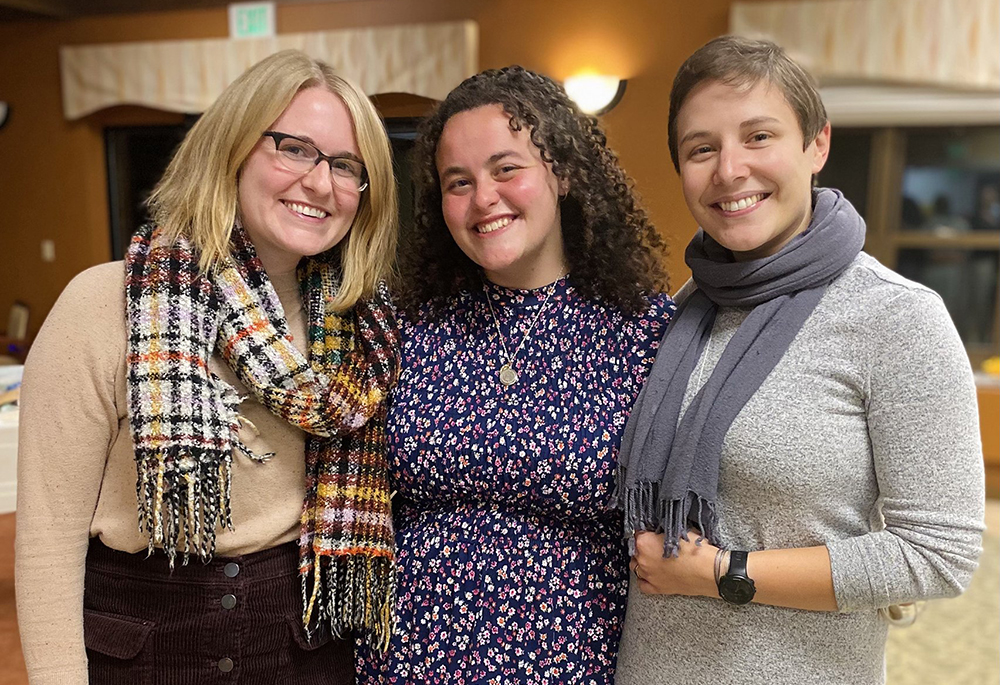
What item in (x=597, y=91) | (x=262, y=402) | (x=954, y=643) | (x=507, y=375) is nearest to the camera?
(x=262, y=402)

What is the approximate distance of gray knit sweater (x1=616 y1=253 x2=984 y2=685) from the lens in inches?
35.1

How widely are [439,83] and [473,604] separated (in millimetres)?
1527

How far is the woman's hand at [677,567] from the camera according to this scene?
1.00m

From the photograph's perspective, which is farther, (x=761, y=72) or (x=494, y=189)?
(x=494, y=189)

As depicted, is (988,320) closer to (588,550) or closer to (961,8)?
(961,8)

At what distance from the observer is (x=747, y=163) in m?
0.98

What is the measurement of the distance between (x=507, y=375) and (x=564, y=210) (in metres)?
0.34

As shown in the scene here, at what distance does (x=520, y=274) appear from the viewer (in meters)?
1.30

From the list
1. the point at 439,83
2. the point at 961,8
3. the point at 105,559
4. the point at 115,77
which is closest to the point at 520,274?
the point at 105,559

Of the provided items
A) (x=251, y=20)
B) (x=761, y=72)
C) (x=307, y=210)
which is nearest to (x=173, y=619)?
(x=307, y=210)

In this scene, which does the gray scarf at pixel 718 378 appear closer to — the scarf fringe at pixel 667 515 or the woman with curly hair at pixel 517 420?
the scarf fringe at pixel 667 515

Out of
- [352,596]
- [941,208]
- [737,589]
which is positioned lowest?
[352,596]

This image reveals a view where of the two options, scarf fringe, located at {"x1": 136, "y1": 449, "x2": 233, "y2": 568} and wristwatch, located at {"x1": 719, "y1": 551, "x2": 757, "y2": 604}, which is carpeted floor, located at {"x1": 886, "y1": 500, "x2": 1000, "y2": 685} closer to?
wristwatch, located at {"x1": 719, "y1": 551, "x2": 757, "y2": 604}

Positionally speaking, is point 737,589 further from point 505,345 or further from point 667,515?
point 505,345
